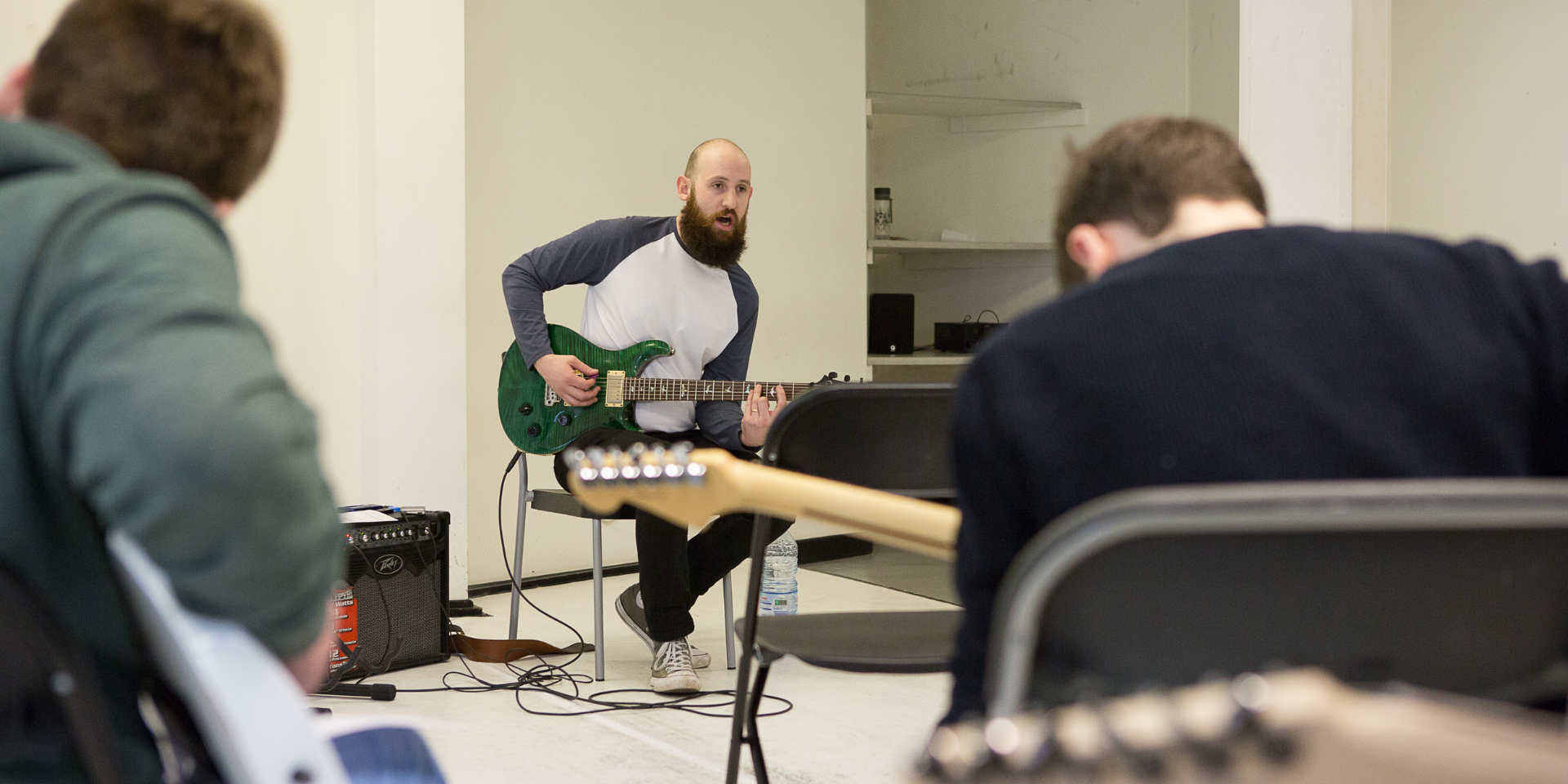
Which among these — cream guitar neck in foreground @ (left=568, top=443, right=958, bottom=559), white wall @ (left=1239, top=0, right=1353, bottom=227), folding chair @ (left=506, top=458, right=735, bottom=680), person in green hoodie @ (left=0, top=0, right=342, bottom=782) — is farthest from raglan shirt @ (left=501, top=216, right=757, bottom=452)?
person in green hoodie @ (left=0, top=0, right=342, bottom=782)

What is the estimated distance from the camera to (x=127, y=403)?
0.70 m

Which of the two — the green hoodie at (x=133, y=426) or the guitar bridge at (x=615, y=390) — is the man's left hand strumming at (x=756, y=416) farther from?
the green hoodie at (x=133, y=426)

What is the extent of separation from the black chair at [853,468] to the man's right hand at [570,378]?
1.43 meters

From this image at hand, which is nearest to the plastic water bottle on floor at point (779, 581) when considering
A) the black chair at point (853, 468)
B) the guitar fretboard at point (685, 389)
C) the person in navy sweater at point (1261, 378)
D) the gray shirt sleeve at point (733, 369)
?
the gray shirt sleeve at point (733, 369)

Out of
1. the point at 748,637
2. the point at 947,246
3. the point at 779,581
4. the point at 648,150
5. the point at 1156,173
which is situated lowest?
the point at 779,581

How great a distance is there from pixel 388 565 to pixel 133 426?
248cm

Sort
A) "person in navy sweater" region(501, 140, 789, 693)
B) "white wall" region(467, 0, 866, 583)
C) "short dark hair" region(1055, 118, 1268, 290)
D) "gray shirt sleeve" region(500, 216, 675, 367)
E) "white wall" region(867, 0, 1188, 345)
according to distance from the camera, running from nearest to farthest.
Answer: "short dark hair" region(1055, 118, 1268, 290)
"person in navy sweater" region(501, 140, 789, 693)
"gray shirt sleeve" region(500, 216, 675, 367)
"white wall" region(467, 0, 866, 583)
"white wall" region(867, 0, 1188, 345)

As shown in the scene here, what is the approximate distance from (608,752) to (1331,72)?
2.28 m

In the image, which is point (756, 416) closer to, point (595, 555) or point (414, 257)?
point (595, 555)

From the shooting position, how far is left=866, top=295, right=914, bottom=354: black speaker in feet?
17.9

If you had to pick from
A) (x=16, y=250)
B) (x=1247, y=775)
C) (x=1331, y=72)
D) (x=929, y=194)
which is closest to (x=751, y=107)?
(x=929, y=194)

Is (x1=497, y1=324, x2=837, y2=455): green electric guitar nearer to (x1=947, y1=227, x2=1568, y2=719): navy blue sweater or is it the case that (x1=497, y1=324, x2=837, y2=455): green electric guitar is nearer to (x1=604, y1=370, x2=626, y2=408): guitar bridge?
(x1=604, y1=370, x2=626, y2=408): guitar bridge

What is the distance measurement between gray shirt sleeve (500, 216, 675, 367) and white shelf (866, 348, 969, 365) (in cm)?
191

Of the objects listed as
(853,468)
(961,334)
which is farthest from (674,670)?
(961,334)
